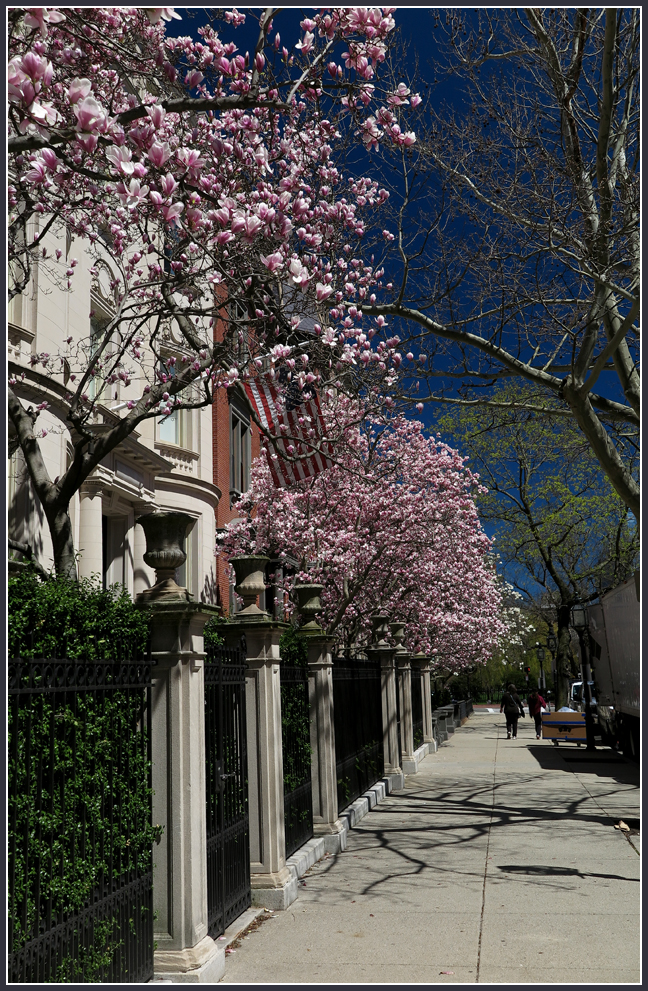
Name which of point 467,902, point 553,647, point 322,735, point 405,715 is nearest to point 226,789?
point 467,902

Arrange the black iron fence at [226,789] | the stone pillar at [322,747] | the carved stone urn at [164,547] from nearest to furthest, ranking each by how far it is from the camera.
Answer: the carved stone urn at [164,547], the black iron fence at [226,789], the stone pillar at [322,747]

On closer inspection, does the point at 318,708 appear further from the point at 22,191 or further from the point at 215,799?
the point at 22,191

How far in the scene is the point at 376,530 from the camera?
65.9 feet

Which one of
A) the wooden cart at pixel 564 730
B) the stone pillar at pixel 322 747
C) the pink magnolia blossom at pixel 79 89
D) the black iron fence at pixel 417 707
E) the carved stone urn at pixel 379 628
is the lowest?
the wooden cart at pixel 564 730

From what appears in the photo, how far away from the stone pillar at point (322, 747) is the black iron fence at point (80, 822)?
5.17m

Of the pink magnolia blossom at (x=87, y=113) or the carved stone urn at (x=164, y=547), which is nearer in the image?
the pink magnolia blossom at (x=87, y=113)

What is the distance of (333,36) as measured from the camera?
721 centimetres

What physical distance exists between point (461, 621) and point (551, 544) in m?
12.9

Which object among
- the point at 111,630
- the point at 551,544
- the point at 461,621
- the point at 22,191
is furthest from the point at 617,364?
the point at 551,544

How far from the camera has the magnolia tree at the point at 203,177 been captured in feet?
20.1

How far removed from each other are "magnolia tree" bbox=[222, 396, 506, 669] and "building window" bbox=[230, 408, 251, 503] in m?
1.37

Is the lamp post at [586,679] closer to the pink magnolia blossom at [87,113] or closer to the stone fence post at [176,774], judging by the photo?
the stone fence post at [176,774]

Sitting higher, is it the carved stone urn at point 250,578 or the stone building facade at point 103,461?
the stone building facade at point 103,461

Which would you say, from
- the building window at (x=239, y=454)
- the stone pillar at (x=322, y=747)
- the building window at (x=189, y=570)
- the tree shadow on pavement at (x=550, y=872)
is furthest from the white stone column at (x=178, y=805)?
the building window at (x=239, y=454)
